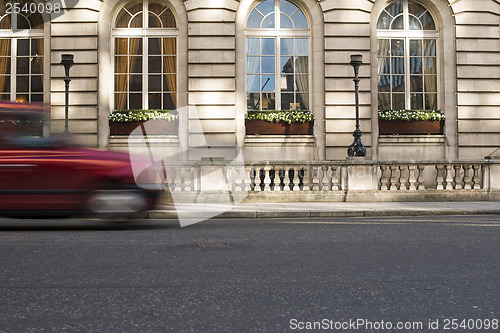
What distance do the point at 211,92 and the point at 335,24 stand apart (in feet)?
16.6

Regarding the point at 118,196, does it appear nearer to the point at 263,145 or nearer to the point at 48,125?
the point at 48,125

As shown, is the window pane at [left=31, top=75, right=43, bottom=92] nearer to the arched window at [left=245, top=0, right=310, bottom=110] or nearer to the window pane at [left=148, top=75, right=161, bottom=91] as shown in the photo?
the window pane at [left=148, top=75, right=161, bottom=91]

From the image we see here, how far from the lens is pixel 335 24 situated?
62.1ft

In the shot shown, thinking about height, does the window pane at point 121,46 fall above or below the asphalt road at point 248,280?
above

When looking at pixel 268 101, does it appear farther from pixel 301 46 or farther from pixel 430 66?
pixel 430 66

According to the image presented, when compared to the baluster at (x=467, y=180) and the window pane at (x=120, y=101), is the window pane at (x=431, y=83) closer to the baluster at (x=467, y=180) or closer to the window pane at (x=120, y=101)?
the baluster at (x=467, y=180)

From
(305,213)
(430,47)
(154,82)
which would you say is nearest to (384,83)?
(430,47)

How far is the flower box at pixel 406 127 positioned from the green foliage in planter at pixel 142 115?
7.53m

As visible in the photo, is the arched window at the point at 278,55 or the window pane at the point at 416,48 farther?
the window pane at the point at 416,48

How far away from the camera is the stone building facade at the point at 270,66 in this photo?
1870cm

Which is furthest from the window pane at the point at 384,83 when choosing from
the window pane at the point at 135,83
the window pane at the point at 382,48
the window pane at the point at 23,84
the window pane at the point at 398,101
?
the window pane at the point at 23,84

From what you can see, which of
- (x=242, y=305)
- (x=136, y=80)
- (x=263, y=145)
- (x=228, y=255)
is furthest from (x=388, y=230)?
(x=136, y=80)

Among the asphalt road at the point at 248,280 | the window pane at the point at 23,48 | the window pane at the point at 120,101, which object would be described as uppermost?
the window pane at the point at 23,48

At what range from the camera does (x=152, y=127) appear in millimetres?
18953
